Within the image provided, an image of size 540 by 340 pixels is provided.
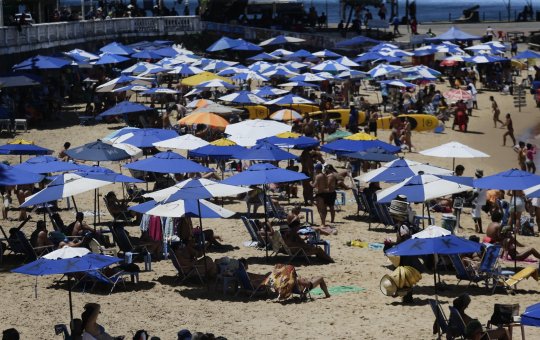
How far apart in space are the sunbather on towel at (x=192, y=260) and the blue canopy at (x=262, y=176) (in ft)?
5.30

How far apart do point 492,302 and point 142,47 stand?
115 feet

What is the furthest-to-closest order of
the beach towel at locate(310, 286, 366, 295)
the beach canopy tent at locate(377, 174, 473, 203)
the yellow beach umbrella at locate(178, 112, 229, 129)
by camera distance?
1. the yellow beach umbrella at locate(178, 112, 229, 129)
2. the beach canopy tent at locate(377, 174, 473, 203)
3. the beach towel at locate(310, 286, 366, 295)

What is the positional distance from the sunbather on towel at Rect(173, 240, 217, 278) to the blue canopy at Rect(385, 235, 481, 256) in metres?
3.17

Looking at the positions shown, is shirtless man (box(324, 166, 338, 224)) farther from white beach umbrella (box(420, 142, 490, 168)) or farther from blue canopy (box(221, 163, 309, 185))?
blue canopy (box(221, 163, 309, 185))

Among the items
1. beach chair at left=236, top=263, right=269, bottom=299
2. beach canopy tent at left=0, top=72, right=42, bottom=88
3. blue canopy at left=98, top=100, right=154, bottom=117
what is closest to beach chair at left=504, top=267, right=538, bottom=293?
beach chair at left=236, top=263, right=269, bottom=299

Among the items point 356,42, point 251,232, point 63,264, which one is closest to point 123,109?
point 251,232

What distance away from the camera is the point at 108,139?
1017 inches

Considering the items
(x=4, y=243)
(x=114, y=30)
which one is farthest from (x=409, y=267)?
(x=114, y=30)

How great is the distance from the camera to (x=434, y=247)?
15.2 metres

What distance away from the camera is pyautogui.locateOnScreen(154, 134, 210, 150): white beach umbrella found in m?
24.5

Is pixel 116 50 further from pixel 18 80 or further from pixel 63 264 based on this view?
pixel 63 264

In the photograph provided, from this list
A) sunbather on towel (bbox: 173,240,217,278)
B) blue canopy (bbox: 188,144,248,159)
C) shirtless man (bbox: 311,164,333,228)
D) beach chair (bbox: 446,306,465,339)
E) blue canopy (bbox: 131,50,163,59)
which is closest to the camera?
beach chair (bbox: 446,306,465,339)

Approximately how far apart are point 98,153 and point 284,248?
5.23m

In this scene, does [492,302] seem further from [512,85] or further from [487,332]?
[512,85]
